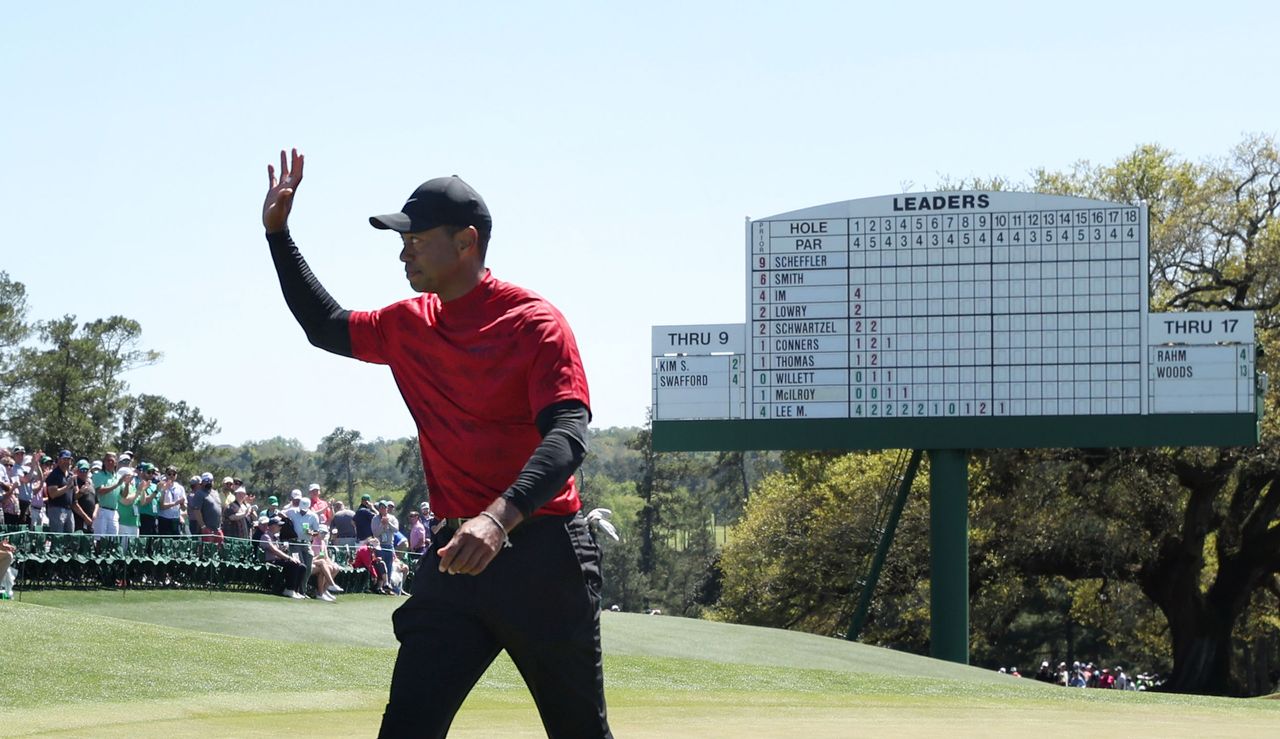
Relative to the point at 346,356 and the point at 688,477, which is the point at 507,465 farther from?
the point at 688,477

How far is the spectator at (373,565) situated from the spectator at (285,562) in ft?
5.64

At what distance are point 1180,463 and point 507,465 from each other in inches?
1536

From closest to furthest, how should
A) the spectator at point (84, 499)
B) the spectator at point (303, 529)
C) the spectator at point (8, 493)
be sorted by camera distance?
the spectator at point (8, 493) → the spectator at point (84, 499) → the spectator at point (303, 529)

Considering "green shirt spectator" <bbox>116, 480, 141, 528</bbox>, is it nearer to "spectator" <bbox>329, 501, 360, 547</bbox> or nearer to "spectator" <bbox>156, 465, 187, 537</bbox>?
"spectator" <bbox>156, 465, 187, 537</bbox>

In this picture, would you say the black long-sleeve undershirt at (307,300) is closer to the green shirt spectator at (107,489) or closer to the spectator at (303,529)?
the green shirt spectator at (107,489)

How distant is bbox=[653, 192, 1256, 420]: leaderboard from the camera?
26281 mm

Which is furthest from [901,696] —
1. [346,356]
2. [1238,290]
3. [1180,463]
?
[1238,290]

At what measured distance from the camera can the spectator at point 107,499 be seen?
2106cm

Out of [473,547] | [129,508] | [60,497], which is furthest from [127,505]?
[473,547]

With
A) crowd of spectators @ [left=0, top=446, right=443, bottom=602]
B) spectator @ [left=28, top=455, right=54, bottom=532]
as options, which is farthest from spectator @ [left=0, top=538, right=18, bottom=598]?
spectator @ [left=28, top=455, right=54, bottom=532]

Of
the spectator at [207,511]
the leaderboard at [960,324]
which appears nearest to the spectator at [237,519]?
the spectator at [207,511]

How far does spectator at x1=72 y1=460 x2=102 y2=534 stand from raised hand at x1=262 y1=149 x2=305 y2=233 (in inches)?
689

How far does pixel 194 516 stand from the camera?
23375 millimetres

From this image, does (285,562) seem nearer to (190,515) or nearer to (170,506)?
(190,515)
